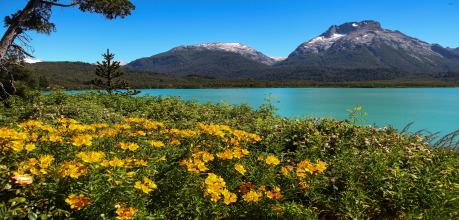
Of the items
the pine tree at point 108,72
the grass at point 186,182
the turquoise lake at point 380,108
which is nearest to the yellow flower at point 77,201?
the grass at point 186,182

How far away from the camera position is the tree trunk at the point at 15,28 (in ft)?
23.3

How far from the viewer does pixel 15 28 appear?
7.37 m

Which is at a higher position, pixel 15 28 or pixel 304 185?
pixel 15 28

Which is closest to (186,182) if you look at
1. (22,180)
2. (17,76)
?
(22,180)

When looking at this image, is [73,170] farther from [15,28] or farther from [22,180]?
[15,28]

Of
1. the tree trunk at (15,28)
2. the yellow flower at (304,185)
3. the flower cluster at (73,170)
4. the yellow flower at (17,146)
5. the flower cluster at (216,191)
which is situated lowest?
the yellow flower at (304,185)

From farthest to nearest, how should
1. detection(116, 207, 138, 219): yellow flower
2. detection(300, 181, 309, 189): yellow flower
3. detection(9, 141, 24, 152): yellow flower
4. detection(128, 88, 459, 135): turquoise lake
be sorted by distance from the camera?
detection(128, 88, 459, 135): turquoise lake < detection(300, 181, 309, 189): yellow flower < detection(9, 141, 24, 152): yellow flower < detection(116, 207, 138, 219): yellow flower

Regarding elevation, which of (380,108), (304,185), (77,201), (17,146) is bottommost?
(380,108)

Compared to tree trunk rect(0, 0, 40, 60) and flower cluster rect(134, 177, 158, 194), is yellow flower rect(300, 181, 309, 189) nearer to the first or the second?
flower cluster rect(134, 177, 158, 194)

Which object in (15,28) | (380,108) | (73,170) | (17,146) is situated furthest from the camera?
(380,108)

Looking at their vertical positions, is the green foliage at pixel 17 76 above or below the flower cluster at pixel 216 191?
above

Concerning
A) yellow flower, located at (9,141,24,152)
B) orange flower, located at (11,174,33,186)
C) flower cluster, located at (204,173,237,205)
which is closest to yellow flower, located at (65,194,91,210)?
orange flower, located at (11,174,33,186)

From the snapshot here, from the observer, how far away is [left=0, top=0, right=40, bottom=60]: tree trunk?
279 inches

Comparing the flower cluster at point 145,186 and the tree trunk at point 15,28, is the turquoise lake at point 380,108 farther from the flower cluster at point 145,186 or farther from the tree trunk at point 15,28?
the tree trunk at point 15,28
